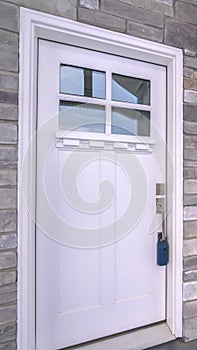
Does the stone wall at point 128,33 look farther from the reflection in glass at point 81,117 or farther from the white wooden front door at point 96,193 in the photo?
the reflection in glass at point 81,117

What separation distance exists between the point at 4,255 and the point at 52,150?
63cm

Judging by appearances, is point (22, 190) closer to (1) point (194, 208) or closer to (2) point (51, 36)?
(2) point (51, 36)

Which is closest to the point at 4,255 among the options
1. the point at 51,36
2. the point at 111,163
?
the point at 111,163

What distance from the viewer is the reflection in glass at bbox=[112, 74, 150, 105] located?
1755mm

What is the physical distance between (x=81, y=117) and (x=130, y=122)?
34cm

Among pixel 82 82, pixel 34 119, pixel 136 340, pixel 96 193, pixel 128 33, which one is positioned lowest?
pixel 136 340

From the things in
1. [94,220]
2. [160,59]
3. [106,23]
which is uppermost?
[106,23]

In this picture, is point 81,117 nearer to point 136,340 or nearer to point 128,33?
point 128,33

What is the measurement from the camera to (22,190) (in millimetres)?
1420

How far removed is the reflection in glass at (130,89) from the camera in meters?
1.76

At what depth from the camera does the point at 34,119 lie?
149 cm

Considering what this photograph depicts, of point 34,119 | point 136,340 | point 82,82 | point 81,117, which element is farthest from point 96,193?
point 136,340

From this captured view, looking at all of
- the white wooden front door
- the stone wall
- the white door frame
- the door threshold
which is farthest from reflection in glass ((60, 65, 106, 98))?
the door threshold

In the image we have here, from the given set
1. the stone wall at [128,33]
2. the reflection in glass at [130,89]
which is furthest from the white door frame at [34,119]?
the reflection in glass at [130,89]
